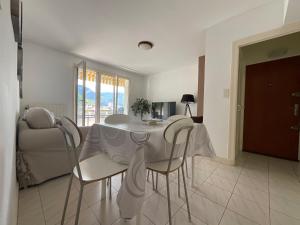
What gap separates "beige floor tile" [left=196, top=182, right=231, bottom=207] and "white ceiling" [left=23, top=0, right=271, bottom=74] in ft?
7.85

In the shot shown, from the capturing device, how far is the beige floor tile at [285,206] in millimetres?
1231

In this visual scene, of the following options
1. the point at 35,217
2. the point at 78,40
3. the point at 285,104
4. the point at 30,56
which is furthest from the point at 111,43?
the point at 285,104

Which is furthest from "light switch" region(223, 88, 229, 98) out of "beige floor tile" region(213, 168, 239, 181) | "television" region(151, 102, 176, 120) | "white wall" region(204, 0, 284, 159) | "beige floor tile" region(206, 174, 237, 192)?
"television" region(151, 102, 176, 120)

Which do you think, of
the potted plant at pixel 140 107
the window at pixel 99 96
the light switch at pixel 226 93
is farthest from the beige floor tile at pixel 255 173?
the potted plant at pixel 140 107

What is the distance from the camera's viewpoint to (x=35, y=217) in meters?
1.13

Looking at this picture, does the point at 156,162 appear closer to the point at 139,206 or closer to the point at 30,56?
the point at 139,206

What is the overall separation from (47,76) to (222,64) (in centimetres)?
392

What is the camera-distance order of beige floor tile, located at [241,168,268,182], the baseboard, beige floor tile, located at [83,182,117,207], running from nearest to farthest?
beige floor tile, located at [83,182,117,207] < beige floor tile, located at [241,168,268,182] < the baseboard

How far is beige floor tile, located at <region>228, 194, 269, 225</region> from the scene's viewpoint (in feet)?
3.83

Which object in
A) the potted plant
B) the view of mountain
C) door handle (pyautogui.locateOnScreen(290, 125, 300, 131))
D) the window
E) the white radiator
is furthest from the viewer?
the potted plant

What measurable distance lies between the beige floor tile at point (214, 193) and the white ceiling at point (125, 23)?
239cm

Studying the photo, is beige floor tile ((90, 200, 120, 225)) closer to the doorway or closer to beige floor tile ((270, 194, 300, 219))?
beige floor tile ((270, 194, 300, 219))

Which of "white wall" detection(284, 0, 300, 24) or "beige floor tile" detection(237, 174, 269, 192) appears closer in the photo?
"white wall" detection(284, 0, 300, 24)

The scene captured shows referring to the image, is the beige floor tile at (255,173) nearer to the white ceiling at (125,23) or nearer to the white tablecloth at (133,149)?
the white tablecloth at (133,149)
